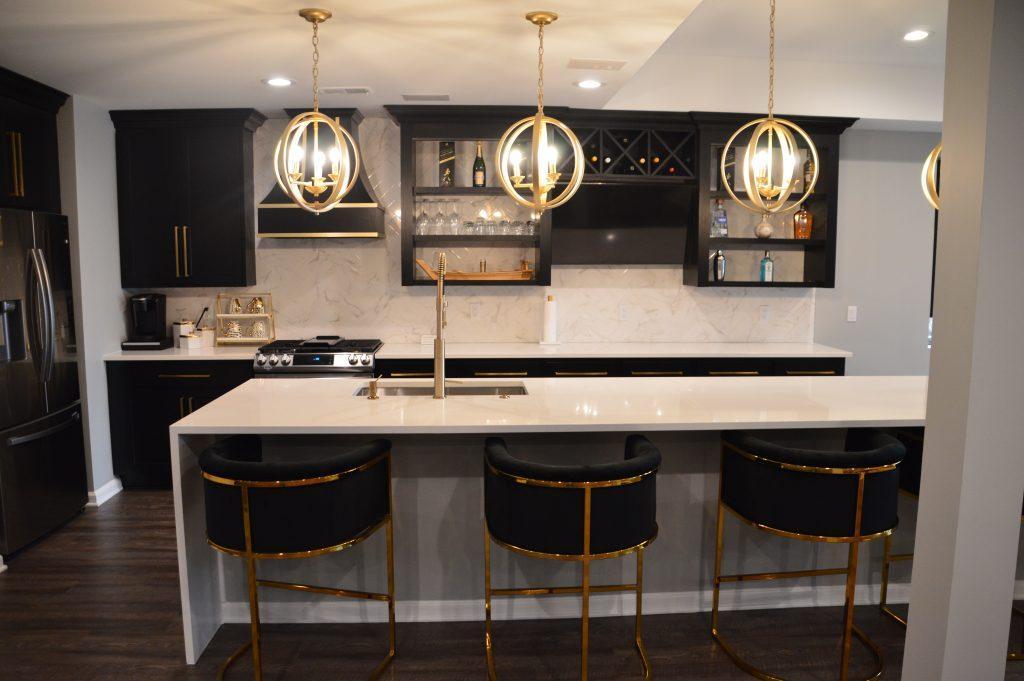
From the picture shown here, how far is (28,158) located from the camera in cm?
393

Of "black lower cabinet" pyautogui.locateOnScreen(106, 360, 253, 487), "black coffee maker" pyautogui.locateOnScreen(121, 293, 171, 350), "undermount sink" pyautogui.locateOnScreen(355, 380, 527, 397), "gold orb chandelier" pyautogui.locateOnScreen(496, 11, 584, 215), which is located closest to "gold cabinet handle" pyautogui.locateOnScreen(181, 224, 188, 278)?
"black coffee maker" pyautogui.locateOnScreen(121, 293, 171, 350)

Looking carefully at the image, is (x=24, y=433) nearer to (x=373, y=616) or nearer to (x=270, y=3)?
(x=373, y=616)

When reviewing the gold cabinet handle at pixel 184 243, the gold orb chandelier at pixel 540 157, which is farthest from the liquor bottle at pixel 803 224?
the gold cabinet handle at pixel 184 243

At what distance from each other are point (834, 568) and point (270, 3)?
3.34 metres

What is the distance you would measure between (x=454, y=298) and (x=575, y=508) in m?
3.13

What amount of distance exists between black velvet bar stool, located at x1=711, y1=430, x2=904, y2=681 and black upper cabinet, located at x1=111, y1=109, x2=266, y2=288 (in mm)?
3745

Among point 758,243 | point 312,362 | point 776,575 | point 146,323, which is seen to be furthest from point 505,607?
point 146,323

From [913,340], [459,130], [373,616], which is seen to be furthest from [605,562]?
[913,340]

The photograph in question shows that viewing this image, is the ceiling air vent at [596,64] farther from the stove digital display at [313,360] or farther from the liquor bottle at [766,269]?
the stove digital display at [313,360]

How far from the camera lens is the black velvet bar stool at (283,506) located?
228cm

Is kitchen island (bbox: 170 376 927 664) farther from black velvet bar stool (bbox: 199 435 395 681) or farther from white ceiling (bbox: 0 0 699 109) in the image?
white ceiling (bbox: 0 0 699 109)

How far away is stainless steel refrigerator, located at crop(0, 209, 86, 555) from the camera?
11.8 feet

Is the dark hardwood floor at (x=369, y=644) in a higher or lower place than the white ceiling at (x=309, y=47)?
lower

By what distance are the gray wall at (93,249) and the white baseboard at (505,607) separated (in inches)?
86.2
